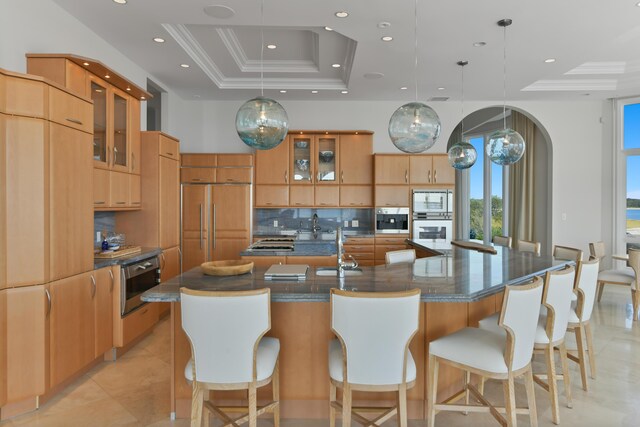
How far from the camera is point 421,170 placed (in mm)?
6551

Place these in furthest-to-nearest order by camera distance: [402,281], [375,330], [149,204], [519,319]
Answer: [149,204] → [402,281] → [519,319] → [375,330]

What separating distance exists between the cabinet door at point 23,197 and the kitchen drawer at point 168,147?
6.11 feet

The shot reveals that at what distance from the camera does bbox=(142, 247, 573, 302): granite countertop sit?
2232 millimetres

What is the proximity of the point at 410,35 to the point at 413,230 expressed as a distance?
3276mm

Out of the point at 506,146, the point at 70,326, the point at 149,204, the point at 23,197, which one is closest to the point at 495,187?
the point at 506,146

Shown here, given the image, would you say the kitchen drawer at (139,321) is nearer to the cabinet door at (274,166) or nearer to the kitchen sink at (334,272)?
the kitchen sink at (334,272)

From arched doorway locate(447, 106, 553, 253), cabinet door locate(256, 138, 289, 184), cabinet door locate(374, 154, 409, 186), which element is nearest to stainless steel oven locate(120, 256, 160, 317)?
cabinet door locate(256, 138, 289, 184)

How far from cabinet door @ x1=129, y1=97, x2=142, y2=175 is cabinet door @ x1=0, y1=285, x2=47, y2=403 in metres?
1.86

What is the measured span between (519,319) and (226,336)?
60.0 inches

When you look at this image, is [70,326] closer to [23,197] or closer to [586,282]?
[23,197]

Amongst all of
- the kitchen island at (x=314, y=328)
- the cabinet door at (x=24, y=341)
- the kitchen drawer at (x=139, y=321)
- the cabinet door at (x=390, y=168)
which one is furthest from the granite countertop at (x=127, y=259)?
the cabinet door at (x=390, y=168)

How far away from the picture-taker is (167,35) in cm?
412

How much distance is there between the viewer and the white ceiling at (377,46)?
352cm

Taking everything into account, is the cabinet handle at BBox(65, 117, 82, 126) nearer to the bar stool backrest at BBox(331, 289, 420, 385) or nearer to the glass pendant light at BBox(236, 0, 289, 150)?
the glass pendant light at BBox(236, 0, 289, 150)
